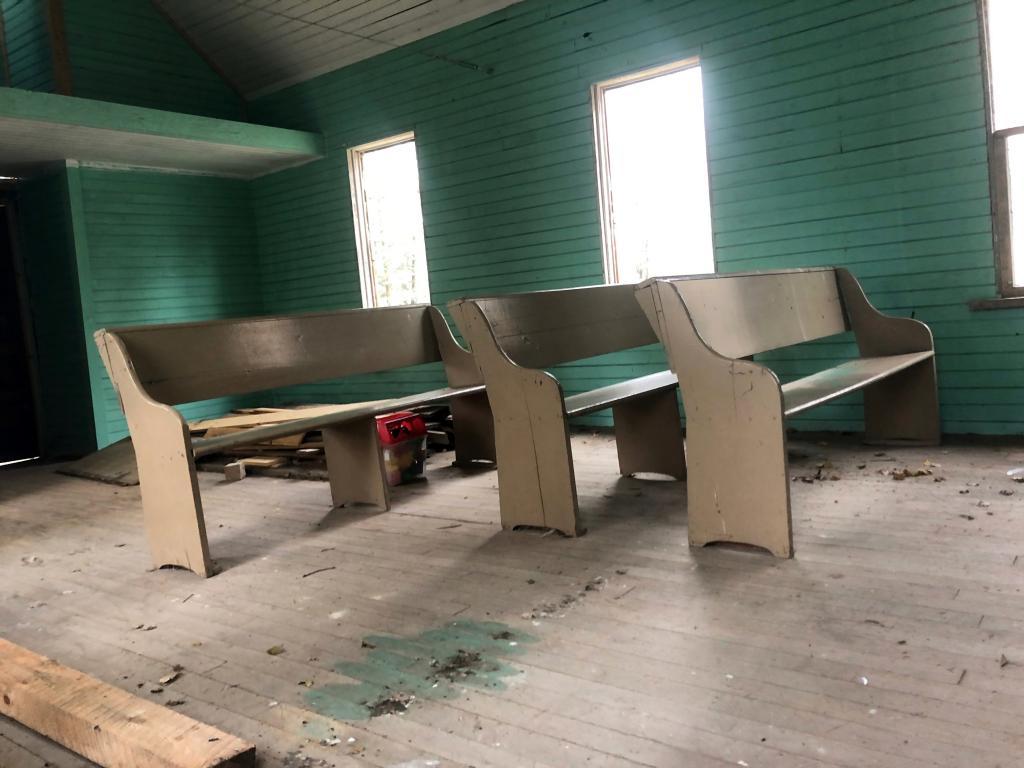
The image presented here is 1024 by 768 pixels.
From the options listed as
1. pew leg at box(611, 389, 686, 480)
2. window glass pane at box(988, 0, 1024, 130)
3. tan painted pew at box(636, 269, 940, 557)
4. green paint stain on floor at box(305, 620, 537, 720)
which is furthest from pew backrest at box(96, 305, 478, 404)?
window glass pane at box(988, 0, 1024, 130)

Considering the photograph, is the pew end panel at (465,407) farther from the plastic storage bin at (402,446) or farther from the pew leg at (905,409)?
the pew leg at (905,409)

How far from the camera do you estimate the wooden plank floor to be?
6.52 feet

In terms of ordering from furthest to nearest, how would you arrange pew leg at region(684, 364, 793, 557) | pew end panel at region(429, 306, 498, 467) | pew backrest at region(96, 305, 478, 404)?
pew end panel at region(429, 306, 498, 467), pew backrest at region(96, 305, 478, 404), pew leg at region(684, 364, 793, 557)

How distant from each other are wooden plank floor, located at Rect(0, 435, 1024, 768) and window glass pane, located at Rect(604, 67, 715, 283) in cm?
239

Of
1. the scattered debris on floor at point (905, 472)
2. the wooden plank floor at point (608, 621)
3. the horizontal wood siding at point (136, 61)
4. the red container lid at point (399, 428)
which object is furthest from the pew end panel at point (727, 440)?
the horizontal wood siding at point (136, 61)

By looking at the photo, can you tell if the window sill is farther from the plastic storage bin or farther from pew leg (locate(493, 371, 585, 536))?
the plastic storage bin

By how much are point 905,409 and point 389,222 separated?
5.22 metres

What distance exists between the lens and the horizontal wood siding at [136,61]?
26.3ft

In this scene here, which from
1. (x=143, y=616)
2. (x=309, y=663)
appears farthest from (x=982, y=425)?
(x=143, y=616)

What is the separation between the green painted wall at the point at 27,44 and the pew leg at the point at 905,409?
7.71 m

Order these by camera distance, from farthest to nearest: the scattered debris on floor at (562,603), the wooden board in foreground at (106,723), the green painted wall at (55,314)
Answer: the green painted wall at (55,314) < the scattered debris on floor at (562,603) < the wooden board in foreground at (106,723)

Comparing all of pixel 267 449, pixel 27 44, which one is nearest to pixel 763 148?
pixel 267 449

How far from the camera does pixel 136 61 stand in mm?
8398

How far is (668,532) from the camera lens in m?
3.67
